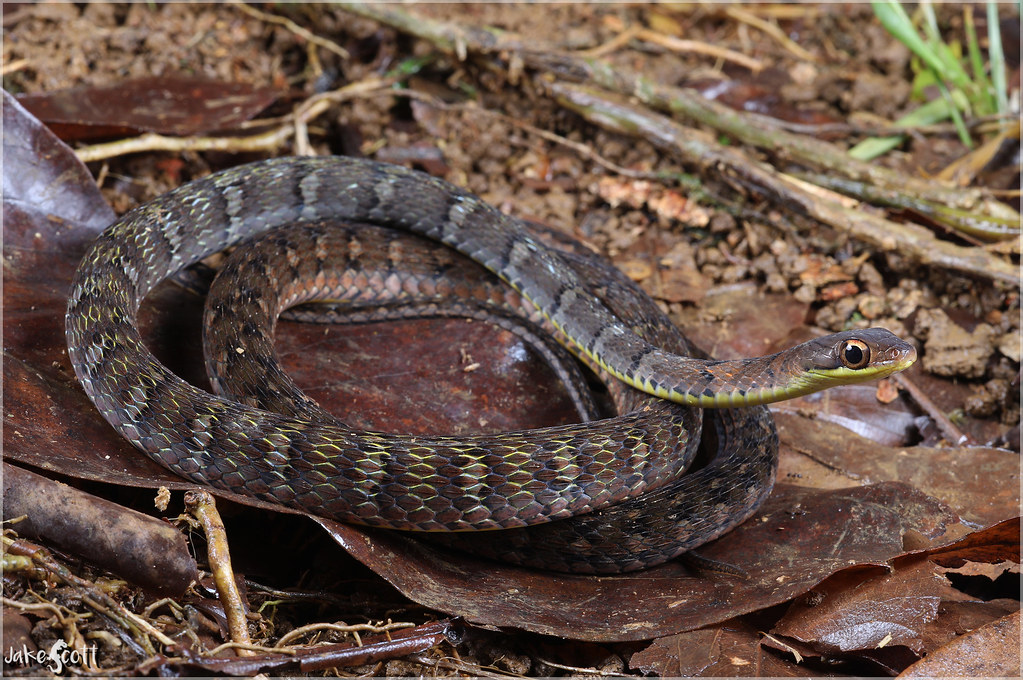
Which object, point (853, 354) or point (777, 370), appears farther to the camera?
point (777, 370)

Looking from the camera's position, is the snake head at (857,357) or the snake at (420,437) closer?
the snake at (420,437)

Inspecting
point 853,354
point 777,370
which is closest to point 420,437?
point 777,370

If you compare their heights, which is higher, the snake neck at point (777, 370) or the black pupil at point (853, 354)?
the black pupil at point (853, 354)

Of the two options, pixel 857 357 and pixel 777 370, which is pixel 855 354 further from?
pixel 777 370

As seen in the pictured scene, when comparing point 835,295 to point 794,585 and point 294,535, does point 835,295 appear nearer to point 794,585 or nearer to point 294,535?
point 794,585

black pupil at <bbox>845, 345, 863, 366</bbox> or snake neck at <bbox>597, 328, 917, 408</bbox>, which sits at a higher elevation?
black pupil at <bbox>845, 345, 863, 366</bbox>

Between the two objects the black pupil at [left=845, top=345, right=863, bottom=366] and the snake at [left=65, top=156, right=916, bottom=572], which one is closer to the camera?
the snake at [left=65, top=156, right=916, bottom=572]

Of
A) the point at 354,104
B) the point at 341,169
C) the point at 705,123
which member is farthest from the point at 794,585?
the point at 354,104
